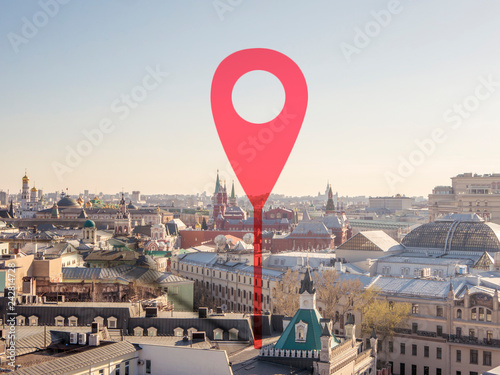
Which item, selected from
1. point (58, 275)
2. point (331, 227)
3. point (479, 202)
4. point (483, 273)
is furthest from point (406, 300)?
point (479, 202)

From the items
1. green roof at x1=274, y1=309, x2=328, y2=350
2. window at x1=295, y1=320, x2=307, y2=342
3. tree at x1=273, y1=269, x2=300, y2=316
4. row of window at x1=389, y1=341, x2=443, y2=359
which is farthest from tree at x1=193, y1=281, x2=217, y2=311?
window at x1=295, y1=320, x2=307, y2=342

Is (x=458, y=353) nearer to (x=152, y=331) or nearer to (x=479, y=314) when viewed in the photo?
(x=479, y=314)

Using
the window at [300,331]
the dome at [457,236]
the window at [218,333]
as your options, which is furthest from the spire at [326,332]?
the dome at [457,236]

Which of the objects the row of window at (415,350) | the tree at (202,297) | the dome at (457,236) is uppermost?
the dome at (457,236)

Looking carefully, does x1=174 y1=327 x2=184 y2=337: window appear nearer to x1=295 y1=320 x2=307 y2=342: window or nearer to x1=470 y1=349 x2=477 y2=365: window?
x1=295 y1=320 x2=307 y2=342: window

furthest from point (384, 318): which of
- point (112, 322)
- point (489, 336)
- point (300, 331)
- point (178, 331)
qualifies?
point (112, 322)

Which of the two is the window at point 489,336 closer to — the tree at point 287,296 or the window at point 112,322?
the tree at point 287,296
